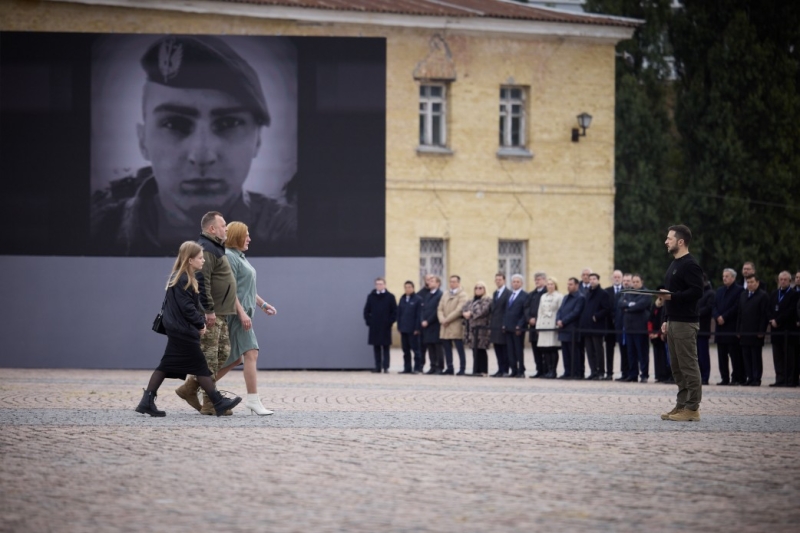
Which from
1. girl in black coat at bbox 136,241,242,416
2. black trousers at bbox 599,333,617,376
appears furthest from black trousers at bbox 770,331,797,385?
girl in black coat at bbox 136,241,242,416

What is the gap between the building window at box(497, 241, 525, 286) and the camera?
42438 millimetres

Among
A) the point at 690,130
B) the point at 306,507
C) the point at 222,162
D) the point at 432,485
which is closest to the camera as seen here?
the point at 306,507

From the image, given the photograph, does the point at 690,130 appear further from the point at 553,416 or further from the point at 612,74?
the point at 553,416

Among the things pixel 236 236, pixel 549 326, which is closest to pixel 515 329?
pixel 549 326

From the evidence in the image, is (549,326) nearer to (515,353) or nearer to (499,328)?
(515,353)

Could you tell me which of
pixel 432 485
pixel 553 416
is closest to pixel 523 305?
pixel 553 416

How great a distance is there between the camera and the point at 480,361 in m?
27.0

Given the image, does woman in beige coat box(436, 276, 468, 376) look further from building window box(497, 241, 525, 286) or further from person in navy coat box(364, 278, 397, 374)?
building window box(497, 241, 525, 286)

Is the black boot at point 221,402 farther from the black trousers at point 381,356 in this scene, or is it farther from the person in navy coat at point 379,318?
the black trousers at point 381,356

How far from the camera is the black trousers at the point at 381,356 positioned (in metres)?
27.4

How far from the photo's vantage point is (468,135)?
136 ft

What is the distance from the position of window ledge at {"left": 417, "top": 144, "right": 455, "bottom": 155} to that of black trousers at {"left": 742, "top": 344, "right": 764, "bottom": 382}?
764 inches

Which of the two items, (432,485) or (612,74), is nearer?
(432,485)

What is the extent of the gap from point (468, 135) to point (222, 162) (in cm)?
1590
